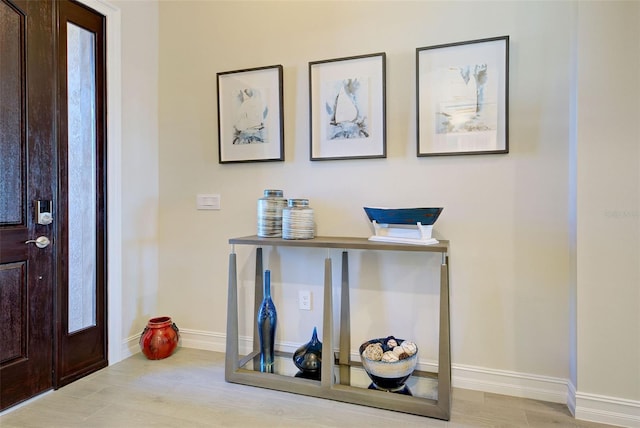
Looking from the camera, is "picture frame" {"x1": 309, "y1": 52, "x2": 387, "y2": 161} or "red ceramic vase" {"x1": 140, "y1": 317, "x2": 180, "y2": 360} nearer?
"picture frame" {"x1": 309, "y1": 52, "x2": 387, "y2": 161}

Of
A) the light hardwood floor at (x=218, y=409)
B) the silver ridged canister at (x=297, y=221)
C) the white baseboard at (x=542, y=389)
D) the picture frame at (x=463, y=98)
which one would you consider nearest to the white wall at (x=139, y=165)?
the white baseboard at (x=542, y=389)

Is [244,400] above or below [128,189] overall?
below

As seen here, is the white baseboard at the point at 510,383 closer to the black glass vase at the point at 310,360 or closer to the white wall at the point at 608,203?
the white wall at the point at 608,203

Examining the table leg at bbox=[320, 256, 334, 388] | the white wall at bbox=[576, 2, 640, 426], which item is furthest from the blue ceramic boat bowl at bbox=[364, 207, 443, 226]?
the white wall at bbox=[576, 2, 640, 426]

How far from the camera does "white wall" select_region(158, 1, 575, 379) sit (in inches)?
73.2

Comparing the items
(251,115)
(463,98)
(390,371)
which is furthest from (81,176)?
(463,98)

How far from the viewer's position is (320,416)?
5.63ft

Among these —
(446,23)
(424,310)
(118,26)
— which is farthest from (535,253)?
(118,26)

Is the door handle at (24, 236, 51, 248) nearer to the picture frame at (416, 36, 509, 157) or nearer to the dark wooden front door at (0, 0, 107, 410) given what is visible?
the dark wooden front door at (0, 0, 107, 410)

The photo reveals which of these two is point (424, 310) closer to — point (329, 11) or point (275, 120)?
point (275, 120)

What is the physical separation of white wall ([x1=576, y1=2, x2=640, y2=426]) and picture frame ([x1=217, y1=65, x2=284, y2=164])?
63.7 inches

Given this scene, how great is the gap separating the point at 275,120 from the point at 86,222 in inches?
51.1

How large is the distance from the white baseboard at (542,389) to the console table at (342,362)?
6.1 inches

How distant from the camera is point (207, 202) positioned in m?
2.50
